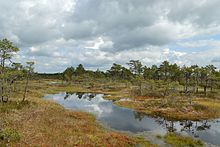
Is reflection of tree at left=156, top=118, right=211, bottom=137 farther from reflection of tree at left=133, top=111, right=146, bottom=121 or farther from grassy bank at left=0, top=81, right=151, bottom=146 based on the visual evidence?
grassy bank at left=0, top=81, right=151, bottom=146

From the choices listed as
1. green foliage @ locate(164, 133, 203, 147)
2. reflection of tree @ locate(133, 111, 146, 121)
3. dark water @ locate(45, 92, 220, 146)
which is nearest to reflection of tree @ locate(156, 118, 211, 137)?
dark water @ locate(45, 92, 220, 146)

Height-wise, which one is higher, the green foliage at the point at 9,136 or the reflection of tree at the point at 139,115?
the green foliage at the point at 9,136

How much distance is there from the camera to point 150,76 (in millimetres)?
152375

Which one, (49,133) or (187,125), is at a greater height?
(49,133)

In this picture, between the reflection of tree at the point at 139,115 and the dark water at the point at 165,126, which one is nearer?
the dark water at the point at 165,126

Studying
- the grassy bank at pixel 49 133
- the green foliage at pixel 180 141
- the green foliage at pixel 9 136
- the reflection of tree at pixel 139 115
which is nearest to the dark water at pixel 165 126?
the reflection of tree at pixel 139 115

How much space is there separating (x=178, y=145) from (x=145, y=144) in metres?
4.36

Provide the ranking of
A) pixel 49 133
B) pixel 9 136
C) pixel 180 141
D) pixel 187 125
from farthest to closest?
pixel 187 125
pixel 180 141
pixel 49 133
pixel 9 136

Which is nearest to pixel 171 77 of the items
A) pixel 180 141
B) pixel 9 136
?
pixel 180 141

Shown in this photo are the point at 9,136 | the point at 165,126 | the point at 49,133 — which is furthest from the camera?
the point at 165,126

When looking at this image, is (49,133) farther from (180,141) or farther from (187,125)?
(187,125)

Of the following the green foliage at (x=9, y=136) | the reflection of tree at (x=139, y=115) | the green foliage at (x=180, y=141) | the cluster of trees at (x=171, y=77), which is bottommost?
the green foliage at (x=180, y=141)

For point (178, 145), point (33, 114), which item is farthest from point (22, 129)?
point (178, 145)

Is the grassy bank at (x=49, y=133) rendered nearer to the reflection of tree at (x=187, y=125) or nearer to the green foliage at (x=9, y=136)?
the green foliage at (x=9, y=136)
